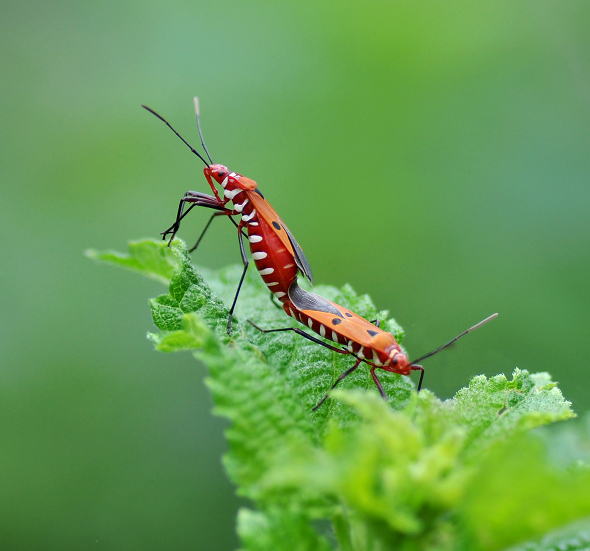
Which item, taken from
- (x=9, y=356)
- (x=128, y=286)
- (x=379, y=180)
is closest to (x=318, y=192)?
(x=379, y=180)

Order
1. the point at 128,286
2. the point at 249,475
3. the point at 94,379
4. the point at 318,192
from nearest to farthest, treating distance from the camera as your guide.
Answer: the point at 249,475, the point at 94,379, the point at 128,286, the point at 318,192

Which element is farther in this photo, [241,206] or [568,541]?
[241,206]

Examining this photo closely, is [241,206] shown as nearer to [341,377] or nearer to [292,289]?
[292,289]

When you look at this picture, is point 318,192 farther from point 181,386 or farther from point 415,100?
point 181,386

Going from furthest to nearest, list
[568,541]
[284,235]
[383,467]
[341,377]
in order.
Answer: [284,235]
[341,377]
[568,541]
[383,467]

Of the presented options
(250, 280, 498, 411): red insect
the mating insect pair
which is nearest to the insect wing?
the mating insect pair

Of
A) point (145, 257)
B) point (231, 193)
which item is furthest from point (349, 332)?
point (231, 193)
